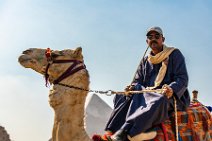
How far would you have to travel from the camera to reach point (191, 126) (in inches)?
225

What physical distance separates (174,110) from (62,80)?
1.51m

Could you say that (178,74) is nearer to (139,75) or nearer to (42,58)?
(139,75)

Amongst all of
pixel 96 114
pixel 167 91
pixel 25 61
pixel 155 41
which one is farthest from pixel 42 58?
pixel 96 114

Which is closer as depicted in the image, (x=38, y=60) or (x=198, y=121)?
(x=38, y=60)

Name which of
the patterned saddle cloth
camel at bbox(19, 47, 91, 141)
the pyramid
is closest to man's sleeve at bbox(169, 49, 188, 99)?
the patterned saddle cloth

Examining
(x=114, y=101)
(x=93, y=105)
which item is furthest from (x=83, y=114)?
(x=93, y=105)

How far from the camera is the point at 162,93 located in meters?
5.32

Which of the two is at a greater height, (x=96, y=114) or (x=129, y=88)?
(x=129, y=88)

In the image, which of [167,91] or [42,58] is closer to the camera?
[42,58]

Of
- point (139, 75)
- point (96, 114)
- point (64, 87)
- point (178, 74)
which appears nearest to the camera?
point (64, 87)

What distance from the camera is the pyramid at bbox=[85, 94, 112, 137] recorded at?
19266mm

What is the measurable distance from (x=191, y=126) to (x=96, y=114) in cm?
1424

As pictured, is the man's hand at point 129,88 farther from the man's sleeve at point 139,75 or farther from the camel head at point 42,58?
the camel head at point 42,58

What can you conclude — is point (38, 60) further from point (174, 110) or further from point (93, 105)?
point (93, 105)
